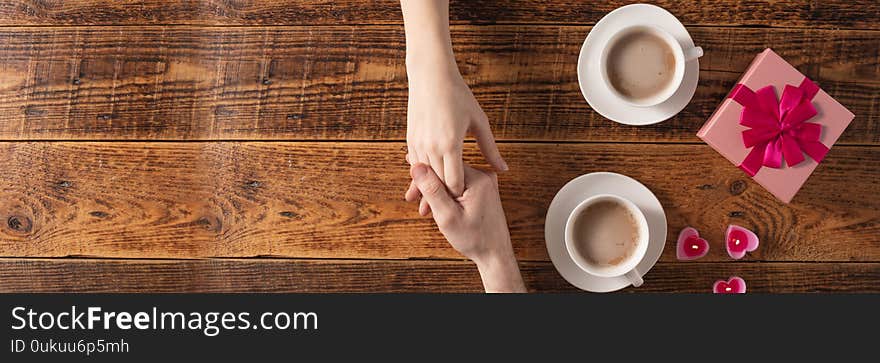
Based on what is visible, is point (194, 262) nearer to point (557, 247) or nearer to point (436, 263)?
point (436, 263)

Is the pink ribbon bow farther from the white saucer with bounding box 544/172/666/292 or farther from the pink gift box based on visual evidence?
the white saucer with bounding box 544/172/666/292

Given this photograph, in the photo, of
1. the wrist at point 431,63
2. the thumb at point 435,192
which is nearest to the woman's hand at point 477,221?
the thumb at point 435,192

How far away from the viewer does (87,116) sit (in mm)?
1067

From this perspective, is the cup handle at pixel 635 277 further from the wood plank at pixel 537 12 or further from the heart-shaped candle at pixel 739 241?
the wood plank at pixel 537 12

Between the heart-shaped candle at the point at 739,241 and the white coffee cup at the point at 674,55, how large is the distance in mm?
237

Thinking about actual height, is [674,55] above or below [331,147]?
above

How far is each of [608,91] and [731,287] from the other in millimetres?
359

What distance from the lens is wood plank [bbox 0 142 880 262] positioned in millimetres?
1012

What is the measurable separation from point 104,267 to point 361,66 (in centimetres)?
53

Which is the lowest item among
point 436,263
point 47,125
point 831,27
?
point 436,263

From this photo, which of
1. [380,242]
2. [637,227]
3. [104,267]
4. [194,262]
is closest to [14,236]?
[104,267]

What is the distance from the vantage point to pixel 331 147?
103 centimetres

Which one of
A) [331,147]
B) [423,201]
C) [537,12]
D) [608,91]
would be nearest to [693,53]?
[608,91]

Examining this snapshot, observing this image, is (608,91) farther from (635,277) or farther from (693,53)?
(635,277)
